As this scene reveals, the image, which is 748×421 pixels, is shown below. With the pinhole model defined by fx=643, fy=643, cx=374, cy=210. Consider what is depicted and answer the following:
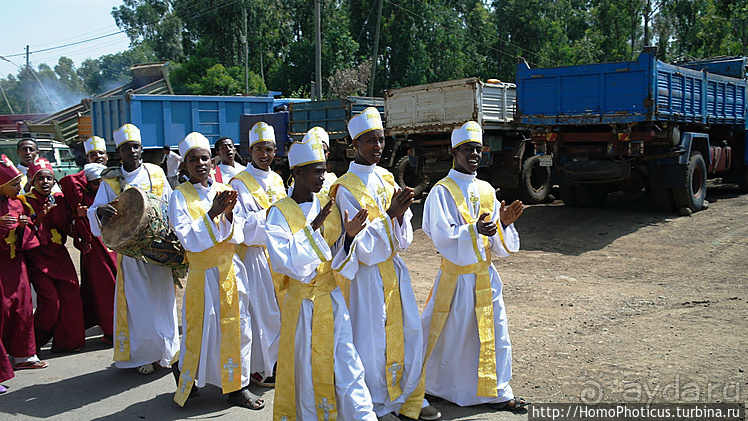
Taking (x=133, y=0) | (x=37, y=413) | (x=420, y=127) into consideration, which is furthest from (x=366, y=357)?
(x=133, y=0)

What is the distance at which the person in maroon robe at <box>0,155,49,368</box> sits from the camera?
5.53 m

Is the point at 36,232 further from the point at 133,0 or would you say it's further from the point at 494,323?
the point at 133,0

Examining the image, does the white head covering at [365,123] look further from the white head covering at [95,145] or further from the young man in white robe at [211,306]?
the white head covering at [95,145]

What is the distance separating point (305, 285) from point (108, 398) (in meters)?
2.27

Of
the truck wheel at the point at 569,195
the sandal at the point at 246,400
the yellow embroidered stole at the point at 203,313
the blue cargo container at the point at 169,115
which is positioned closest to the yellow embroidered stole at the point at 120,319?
the yellow embroidered stole at the point at 203,313

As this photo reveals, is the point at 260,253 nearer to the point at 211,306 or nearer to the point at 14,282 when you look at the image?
the point at 211,306

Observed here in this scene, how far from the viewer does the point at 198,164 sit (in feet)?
15.4

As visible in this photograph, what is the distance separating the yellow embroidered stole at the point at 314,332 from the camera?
367 centimetres

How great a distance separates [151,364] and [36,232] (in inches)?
67.4

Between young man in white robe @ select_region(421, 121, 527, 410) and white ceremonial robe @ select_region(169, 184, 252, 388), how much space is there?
133 centimetres

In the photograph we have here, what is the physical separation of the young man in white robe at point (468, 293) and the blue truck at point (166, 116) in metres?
15.3

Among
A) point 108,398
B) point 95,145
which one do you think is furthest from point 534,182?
point 108,398

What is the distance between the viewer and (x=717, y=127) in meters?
13.8

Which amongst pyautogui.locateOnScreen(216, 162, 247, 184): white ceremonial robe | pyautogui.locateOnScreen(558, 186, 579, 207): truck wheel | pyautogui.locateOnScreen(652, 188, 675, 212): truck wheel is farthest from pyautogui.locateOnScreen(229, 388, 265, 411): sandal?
pyautogui.locateOnScreen(558, 186, 579, 207): truck wheel
